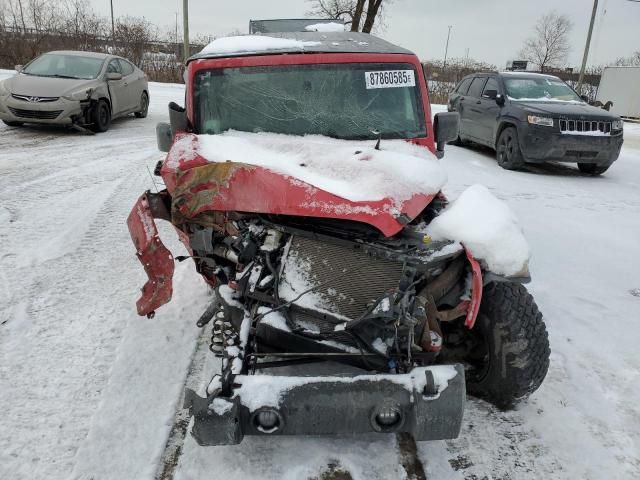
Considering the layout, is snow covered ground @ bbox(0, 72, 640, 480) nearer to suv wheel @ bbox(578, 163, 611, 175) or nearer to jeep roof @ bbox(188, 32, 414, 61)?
jeep roof @ bbox(188, 32, 414, 61)

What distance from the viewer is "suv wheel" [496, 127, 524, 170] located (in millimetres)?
8492

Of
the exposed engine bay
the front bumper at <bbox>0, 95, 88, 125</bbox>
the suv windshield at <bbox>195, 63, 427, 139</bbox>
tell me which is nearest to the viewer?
the exposed engine bay

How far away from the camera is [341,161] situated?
2830 millimetres

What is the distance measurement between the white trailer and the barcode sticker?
21.9 m

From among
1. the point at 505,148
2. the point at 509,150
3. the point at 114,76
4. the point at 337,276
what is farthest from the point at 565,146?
the point at 114,76

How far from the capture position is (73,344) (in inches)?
120

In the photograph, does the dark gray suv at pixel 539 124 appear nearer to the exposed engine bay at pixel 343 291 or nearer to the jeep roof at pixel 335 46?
the jeep roof at pixel 335 46

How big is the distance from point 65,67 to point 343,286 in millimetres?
9362

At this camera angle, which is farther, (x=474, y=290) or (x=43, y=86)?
(x=43, y=86)

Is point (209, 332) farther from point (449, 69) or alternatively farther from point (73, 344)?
point (449, 69)

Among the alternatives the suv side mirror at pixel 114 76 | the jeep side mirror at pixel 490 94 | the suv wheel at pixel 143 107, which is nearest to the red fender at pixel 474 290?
the jeep side mirror at pixel 490 94

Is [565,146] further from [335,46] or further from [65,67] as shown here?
[65,67]

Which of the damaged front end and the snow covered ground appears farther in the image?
the snow covered ground

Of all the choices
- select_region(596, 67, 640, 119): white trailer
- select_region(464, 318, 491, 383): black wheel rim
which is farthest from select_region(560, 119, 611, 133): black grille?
select_region(596, 67, 640, 119): white trailer
